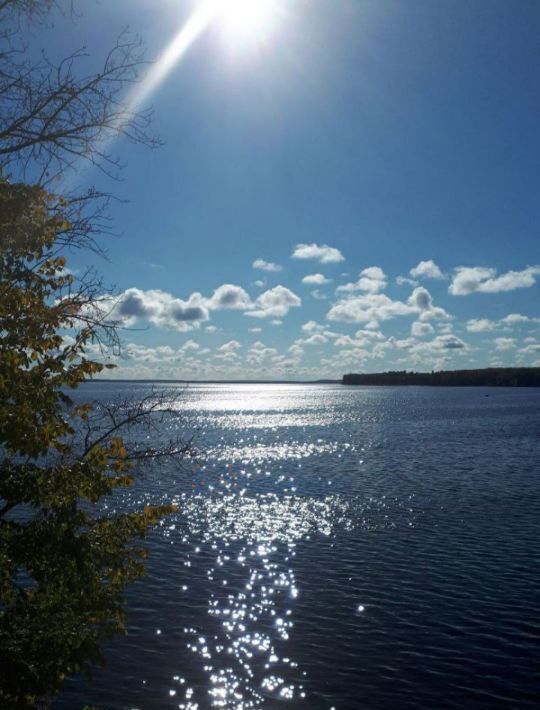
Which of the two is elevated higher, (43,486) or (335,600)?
(43,486)

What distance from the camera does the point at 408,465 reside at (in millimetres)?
58125

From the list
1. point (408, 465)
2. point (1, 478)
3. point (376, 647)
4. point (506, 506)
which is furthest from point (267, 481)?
point (1, 478)

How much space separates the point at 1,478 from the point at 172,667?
39.9ft

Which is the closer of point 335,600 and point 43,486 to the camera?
point 43,486

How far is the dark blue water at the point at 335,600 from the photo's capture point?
16.8m

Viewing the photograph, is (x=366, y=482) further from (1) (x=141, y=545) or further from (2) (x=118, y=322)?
(2) (x=118, y=322)

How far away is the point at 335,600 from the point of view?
2303 cm

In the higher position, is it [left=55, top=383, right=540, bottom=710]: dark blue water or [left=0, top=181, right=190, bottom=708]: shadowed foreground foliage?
[left=0, top=181, right=190, bottom=708]: shadowed foreground foliage

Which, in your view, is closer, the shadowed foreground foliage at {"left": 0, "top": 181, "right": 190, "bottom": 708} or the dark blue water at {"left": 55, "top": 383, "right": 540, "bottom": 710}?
the shadowed foreground foliage at {"left": 0, "top": 181, "right": 190, "bottom": 708}

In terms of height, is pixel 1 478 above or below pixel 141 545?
above

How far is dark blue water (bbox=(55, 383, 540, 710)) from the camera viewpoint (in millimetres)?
16750

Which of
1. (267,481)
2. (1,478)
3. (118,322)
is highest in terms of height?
(118,322)

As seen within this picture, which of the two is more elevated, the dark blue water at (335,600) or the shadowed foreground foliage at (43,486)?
the shadowed foreground foliage at (43,486)

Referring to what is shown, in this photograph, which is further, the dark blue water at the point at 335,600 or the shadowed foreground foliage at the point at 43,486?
the dark blue water at the point at 335,600
